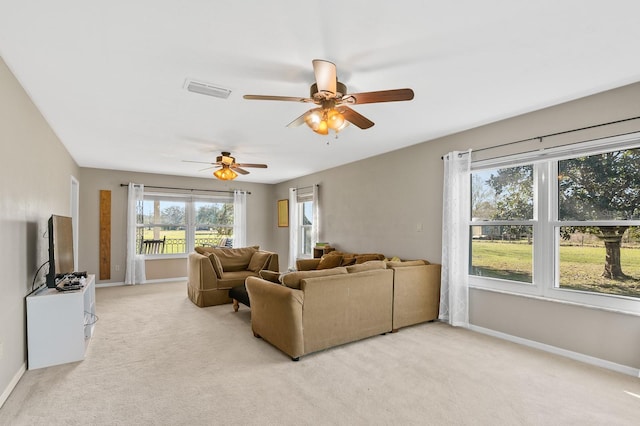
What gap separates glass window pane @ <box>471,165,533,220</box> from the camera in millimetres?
3719

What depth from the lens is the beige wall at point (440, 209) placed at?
9.71 ft

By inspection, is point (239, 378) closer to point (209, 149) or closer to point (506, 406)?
point (506, 406)

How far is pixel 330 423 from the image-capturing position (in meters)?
2.12

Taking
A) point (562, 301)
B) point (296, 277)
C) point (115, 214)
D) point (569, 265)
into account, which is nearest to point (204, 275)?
point (296, 277)

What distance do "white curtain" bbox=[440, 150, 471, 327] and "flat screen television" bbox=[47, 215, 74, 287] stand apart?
434cm

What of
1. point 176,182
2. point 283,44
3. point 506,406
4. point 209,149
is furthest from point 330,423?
point 176,182

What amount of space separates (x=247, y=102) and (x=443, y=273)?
3159mm

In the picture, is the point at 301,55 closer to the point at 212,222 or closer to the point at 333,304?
the point at 333,304

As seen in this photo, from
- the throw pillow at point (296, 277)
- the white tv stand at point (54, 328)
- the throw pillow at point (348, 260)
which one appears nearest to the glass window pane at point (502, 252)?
the throw pillow at point (348, 260)

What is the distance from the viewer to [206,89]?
296 cm

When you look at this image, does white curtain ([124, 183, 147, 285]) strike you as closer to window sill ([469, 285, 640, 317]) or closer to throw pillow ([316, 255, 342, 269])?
throw pillow ([316, 255, 342, 269])

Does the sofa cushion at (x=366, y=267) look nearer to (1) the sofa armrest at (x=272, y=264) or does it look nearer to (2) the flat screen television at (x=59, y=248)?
(1) the sofa armrest at (x=272, y=264)

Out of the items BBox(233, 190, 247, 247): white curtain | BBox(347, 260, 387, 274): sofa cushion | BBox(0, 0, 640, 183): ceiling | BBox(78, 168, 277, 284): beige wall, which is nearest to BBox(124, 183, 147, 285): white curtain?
BBox(78, 168, 277, 284): beige wall

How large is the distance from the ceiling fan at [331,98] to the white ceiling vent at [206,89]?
0.73 meters
